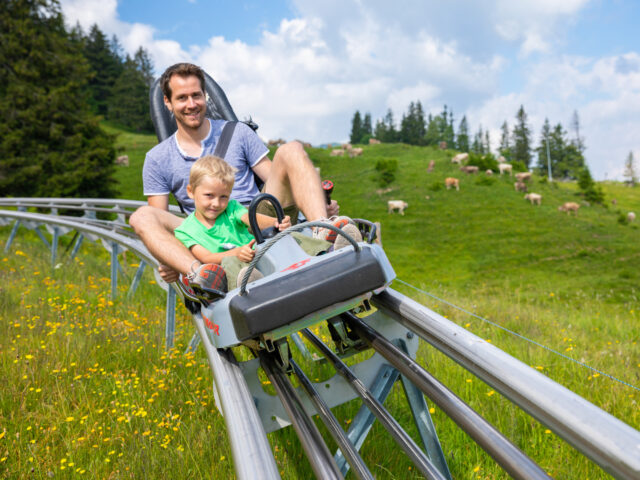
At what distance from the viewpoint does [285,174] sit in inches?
113

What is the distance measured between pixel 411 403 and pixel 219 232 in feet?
4.58

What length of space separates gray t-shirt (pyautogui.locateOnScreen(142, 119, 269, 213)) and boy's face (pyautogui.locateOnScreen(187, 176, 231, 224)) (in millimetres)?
704

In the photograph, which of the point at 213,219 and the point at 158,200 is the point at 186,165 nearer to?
the point at 158,200

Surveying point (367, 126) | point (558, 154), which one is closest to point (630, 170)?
point (558, 154)

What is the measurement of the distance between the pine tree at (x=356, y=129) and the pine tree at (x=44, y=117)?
77.3m

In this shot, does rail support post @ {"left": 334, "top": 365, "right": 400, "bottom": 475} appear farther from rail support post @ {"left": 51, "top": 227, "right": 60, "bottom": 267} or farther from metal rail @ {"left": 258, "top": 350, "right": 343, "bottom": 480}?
rail support post @ {"left": 51, "top": 227, "right": 60, "bottom": 267}

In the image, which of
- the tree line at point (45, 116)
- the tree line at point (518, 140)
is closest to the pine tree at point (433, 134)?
the tree line at point (518, 140)

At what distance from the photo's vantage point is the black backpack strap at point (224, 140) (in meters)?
3.38

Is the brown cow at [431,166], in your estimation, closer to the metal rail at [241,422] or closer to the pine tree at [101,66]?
the metal rail at [241,422]

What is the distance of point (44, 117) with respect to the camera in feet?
61.8

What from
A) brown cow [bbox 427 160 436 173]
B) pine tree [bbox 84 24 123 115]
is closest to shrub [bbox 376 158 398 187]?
brown cow [bbox 427 160 436 173]

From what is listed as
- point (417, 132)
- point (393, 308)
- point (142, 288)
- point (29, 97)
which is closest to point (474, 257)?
point (142, 288)

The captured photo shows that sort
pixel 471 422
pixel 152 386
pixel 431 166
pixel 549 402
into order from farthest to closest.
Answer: pixel 431 166 → pixel 152 386 → pixel 471 422 → pixel 549 402

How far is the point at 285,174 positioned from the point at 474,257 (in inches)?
766
